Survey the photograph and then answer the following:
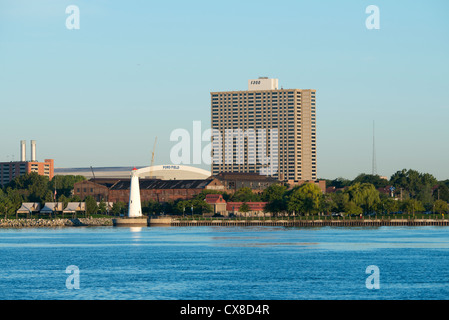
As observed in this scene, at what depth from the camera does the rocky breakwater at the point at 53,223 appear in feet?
602

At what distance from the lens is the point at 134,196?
163 m

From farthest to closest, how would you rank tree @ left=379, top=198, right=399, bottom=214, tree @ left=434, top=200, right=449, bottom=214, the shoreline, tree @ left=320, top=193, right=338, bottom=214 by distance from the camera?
1. tree @ left=434, top=200, right=449, bottom=214
2. tree @ left=379, top=198, right=399, bottom=214
3. tree @ left=320, top=193, right=338, bottom=214
4. the shoreline

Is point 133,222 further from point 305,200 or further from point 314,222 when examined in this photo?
point 305,200

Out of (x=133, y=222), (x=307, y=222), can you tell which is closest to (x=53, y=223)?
(x=133, y=222)

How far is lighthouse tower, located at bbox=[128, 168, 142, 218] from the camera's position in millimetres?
159000

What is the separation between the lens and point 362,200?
185000 millimetres

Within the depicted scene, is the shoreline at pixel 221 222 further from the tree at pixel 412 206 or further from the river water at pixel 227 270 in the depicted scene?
the river water at pixel 227 270

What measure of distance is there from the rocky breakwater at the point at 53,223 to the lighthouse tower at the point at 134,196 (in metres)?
18.4

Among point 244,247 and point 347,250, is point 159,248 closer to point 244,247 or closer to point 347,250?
point 244,247

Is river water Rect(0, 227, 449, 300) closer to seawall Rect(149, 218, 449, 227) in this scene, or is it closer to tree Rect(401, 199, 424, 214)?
seawall Rect(149, 218, 449, 227)

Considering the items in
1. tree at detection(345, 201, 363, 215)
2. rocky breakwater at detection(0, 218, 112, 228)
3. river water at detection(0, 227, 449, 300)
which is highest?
tree at detection(345, 201, 363, 215)

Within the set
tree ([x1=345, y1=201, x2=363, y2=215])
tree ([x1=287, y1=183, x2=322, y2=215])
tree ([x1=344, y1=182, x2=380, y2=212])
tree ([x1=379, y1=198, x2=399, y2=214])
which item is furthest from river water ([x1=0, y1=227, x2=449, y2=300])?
tree ([x1=379, y1=198, x2=399, y2=214])

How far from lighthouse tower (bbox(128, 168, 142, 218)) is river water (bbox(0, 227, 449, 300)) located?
48.1 m

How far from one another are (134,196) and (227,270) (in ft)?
299
